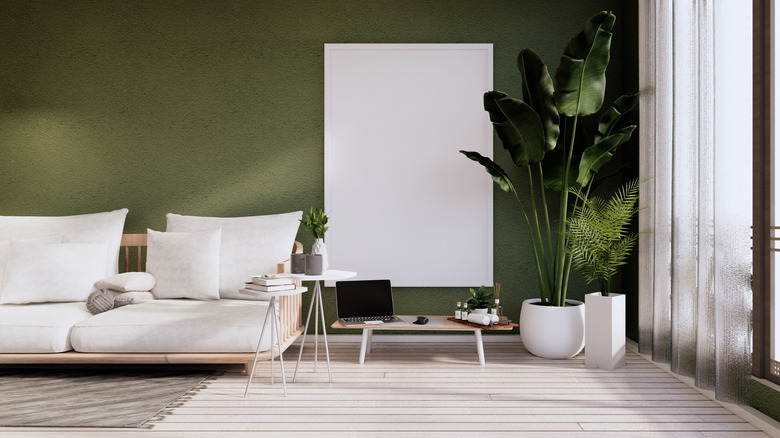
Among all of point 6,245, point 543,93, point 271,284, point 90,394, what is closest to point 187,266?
point 90,394

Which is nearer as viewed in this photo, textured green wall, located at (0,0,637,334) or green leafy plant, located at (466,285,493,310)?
green leafy plant, located at (466,285,493,310)

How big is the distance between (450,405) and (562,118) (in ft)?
7.10

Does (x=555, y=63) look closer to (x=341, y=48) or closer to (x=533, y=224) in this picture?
(x=533, y=224)

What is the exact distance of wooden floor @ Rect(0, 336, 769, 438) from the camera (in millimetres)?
2314

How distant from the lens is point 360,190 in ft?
13.6

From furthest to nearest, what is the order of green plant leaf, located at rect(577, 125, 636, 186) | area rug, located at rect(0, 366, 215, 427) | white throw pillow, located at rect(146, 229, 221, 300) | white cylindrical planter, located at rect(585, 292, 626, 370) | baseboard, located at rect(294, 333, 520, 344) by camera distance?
baseboard, located at rect(294, 333, 520, 344), white throw pillow, located at rect(146, 229, 221, 300), green plant leaf, located at rect(577, 125, 636, 186), white cylindrical planter, located at rect(585, 292, 626, 370), area rug, located at rect(0, 366, 215, 427)

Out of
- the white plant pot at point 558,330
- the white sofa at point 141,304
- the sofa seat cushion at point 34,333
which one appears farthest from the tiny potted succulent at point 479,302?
the sofa seat cushion at point 34,333

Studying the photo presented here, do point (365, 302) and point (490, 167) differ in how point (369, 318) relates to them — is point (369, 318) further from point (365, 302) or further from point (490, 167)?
point (490, 167)

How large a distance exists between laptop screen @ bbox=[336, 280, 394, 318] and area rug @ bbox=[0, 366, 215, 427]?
3.06 ft

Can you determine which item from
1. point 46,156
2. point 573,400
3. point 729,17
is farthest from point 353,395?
point 46,156

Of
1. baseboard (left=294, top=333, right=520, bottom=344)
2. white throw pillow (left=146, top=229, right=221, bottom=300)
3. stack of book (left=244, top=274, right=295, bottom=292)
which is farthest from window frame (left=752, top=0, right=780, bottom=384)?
white throw pillow (left=146, top=229, right=221, bottom=300)

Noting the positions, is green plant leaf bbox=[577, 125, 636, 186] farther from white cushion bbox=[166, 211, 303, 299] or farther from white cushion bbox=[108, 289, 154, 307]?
white cushion bbox=[108, 289, 154, 307]

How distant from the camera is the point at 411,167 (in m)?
4.14

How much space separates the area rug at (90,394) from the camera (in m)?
2.43
